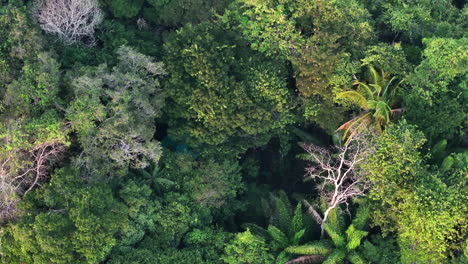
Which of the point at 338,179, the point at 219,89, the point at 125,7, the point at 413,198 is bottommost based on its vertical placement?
the point at 338,179

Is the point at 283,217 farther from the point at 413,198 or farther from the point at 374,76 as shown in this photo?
the point at 374,76

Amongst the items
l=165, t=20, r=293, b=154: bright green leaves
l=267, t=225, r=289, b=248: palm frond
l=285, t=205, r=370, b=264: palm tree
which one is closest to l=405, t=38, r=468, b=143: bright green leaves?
l=285, t=205, r=370, b=264: palm tree

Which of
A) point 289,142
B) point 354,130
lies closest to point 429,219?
point 354,130

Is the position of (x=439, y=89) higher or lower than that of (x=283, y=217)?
higher

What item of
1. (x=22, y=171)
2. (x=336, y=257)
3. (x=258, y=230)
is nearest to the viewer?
(x=22, y=171)

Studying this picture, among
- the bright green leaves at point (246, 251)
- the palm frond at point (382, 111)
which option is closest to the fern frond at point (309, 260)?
the bright green leaves at point (246, 251)

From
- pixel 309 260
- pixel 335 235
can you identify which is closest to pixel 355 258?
pixel 335 235
